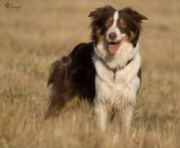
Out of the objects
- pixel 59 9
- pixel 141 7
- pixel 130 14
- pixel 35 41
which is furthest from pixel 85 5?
pixel 130 14

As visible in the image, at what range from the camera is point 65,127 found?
5.42 meters

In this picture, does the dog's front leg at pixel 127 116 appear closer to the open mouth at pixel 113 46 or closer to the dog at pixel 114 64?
the dog at pixel 114 64

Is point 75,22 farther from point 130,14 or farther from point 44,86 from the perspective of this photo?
point 130,14

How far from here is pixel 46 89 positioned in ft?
29.9

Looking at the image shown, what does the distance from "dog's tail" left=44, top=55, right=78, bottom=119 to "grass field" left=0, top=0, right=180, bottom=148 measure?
17 centimetres

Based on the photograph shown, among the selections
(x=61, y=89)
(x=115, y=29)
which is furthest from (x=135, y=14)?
(x=61, y=89)

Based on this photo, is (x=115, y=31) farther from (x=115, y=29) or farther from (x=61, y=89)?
(x=61, y=89)

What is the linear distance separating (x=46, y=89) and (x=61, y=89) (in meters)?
1.35

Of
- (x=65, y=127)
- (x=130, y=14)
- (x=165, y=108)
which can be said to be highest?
(x=130, y=14)

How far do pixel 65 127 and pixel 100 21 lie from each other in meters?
2.07

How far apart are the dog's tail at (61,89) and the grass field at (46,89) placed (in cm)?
17

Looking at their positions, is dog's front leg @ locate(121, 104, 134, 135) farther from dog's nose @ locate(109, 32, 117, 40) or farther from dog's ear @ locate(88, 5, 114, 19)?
dog's ear @ locate(88, 5, 114, 19)

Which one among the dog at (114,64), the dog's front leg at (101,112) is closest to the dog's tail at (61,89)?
the dog at (114,64)

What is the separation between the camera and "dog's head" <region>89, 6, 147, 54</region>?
22.2 ft
